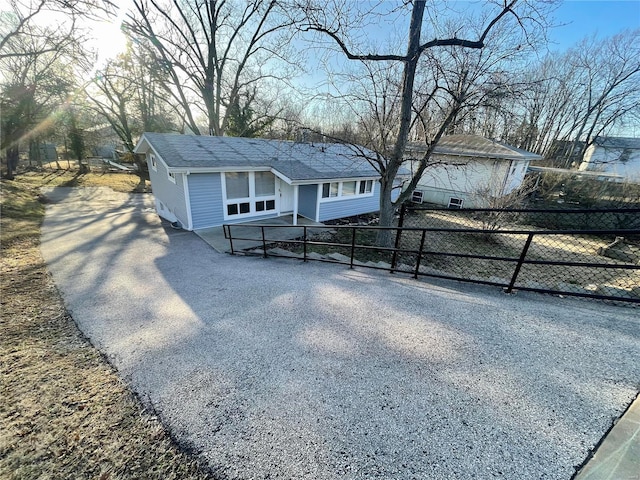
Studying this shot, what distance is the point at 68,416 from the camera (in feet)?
7.43

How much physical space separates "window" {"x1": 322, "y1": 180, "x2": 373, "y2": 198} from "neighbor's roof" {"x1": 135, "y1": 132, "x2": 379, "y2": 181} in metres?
0.55

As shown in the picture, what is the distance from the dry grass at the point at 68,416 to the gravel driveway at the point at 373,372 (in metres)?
0.15

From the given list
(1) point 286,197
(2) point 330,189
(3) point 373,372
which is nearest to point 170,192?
(1) point 286,197

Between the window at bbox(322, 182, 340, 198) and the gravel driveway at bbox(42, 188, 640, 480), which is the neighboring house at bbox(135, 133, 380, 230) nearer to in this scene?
the window at bbox(322, 182, 340, 198)

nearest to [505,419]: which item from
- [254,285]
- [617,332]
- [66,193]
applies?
[617,332]

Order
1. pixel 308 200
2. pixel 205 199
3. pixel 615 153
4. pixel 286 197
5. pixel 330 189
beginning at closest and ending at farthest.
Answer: pixel 205 199, pixel 330 189, pixel 308 200, pixel 286 197, pixel 615 153

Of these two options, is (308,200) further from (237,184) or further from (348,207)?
(237,184)

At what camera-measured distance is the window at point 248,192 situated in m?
10.1

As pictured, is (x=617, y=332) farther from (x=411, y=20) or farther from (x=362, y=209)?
(x=362, y=209)

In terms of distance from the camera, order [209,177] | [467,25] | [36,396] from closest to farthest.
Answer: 1. [36,396]
2. [467,25]
3. [209,177]

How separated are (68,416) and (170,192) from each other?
33.4 ft

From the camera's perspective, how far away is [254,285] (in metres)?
5.07

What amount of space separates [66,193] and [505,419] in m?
24.5

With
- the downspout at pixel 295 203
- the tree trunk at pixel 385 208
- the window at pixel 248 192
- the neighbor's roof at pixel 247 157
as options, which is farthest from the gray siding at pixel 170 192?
the tree trunk at pixel 385 208
